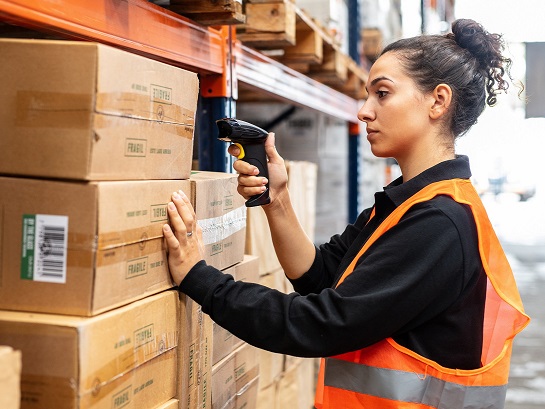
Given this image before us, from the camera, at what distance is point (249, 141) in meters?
2.10

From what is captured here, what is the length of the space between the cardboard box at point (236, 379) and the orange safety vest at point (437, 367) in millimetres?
485

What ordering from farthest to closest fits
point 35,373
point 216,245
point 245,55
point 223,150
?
point 245,55 < point 223,150 < point 216,245 < point 35,373

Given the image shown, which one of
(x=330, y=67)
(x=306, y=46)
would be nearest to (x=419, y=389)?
(x=306, y=46)

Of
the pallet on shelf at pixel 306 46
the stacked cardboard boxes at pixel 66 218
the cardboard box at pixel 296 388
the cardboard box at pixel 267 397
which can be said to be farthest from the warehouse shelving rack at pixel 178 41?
the cardboard box at pixel 296 388

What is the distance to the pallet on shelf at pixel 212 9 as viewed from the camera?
2.49 m

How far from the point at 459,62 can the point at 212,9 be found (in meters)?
0.92

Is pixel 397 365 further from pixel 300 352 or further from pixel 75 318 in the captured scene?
pixel 75 318

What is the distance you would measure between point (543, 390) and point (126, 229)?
4.89 metres

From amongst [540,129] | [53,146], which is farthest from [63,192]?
[540,129]

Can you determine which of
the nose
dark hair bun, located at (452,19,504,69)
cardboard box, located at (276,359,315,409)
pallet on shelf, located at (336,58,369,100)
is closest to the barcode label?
the nose

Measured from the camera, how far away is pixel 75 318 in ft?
5.15

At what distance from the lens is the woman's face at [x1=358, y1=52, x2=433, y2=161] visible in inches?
82.6

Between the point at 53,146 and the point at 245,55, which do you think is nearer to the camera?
the point at 53,146

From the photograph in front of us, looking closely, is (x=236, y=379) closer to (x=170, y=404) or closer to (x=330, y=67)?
(x=170, y=404)
